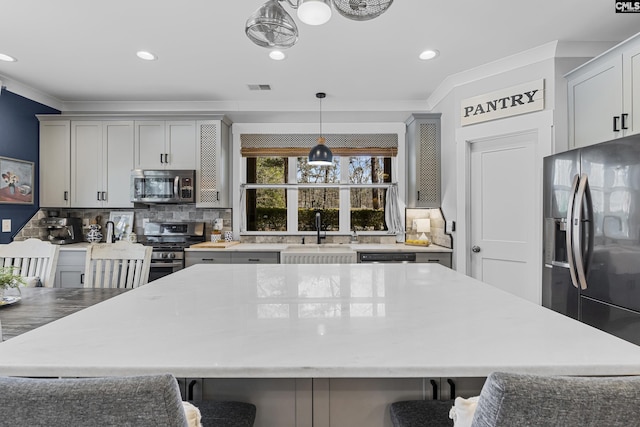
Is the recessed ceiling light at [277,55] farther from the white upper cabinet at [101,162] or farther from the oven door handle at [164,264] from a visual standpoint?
the oven door handle at [164,264]

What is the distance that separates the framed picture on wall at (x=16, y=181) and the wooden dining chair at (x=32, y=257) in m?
1.69

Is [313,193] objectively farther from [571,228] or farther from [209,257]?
[571,228]

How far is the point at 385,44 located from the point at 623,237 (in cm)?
213

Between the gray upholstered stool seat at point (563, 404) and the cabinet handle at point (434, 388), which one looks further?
the cabinet handle at point (434, 388)

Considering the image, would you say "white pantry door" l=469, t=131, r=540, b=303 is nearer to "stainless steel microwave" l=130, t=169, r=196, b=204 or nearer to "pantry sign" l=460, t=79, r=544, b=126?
"pantry sign" l=460, t=79, r=544, b=126

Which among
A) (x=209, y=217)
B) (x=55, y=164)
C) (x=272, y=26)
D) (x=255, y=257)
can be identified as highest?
(x=272, y=26)

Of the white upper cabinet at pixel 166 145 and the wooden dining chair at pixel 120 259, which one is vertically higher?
the white upper cabinet at pixel 166 145

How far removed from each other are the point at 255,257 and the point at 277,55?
214 centimetres

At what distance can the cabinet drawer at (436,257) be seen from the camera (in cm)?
363

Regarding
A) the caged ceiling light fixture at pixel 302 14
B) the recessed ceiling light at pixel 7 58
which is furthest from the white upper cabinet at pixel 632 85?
the recessed ceiling light at pixel 7 58

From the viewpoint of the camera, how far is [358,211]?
4523 mm

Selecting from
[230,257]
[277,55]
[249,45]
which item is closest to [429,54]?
[277,55]

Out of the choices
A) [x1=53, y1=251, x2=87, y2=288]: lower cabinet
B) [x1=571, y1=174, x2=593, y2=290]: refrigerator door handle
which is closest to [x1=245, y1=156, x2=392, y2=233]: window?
[x1=53, y1=251, x2=87, y2=288]: lower cabinet

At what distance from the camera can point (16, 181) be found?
3.65m
